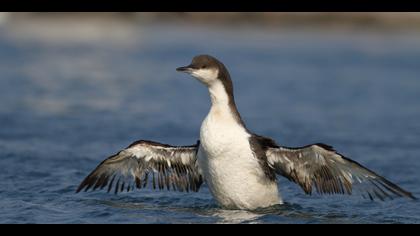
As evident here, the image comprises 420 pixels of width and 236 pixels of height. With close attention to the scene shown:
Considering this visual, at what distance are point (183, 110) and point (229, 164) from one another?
11416 millimetres

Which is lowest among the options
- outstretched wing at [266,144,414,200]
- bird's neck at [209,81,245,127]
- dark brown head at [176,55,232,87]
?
outstretched wing at [266,144,414,200]

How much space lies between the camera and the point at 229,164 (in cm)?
1082

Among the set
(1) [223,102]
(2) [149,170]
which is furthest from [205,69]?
(2) [149,170]

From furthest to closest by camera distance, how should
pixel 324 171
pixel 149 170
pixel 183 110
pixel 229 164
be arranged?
pixel 183 110 < pixel 149 170 < pixel 324 171 < pixel 229 164

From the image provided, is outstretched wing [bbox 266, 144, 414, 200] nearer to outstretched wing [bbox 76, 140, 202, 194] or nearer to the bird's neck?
the bird's neck

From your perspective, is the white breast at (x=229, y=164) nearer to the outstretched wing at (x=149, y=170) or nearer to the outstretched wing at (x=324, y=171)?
the outstretched wing at (x=324, y=171)

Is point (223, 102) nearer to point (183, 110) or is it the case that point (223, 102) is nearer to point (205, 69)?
point (205, 69)

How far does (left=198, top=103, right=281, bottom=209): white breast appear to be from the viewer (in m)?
10.7

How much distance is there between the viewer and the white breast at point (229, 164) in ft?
35.2

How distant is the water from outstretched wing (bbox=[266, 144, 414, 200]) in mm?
433

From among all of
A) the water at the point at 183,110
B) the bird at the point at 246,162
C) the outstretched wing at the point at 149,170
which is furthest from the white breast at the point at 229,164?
the outstretched wing at the point at 149,170

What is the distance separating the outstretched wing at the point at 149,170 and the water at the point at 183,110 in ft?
0.82

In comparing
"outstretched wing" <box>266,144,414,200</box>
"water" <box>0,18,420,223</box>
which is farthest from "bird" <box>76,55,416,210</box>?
"water" <box>0,18,420,223</box>

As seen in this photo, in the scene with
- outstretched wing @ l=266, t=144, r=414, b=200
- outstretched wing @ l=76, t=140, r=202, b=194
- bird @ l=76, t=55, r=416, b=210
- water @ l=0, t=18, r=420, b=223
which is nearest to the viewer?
outstretched wing @ l=266, t=144, r=414, b=200
